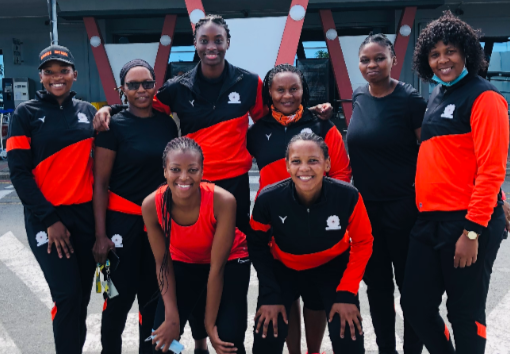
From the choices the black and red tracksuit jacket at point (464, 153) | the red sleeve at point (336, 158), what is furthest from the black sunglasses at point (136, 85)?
the black and red tracksuit jacket at point (464, 153)

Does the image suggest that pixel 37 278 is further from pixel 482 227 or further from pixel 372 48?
pixel 482 227

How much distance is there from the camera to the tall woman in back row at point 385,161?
3.16 metres

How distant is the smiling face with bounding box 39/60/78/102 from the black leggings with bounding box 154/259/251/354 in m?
1.30

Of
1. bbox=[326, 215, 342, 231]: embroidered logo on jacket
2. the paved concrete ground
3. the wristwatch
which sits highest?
the wristwatch

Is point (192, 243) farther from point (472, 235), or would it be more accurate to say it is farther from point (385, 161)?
point (472, 235)

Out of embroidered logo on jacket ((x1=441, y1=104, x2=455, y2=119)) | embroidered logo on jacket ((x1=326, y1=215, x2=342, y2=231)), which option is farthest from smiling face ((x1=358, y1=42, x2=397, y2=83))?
embroidered logo on jacket ((x1=326, y1=215, x2=342, y2=231))

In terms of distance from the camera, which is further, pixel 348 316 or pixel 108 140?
pixel 108 140

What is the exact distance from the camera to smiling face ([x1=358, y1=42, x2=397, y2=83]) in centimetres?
322

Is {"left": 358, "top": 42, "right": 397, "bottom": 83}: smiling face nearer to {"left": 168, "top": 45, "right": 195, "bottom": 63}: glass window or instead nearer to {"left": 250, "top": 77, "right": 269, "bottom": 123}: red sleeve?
{"left": 250, "top": 77, "right": 269, "bottom": 123}: red sleeve

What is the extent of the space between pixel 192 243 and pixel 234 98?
1.11m

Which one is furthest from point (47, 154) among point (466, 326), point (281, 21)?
point (281, 21)

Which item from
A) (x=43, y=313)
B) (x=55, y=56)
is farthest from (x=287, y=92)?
(x=43, y=313)

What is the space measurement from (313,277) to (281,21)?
1115 cm

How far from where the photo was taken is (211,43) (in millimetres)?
3541
